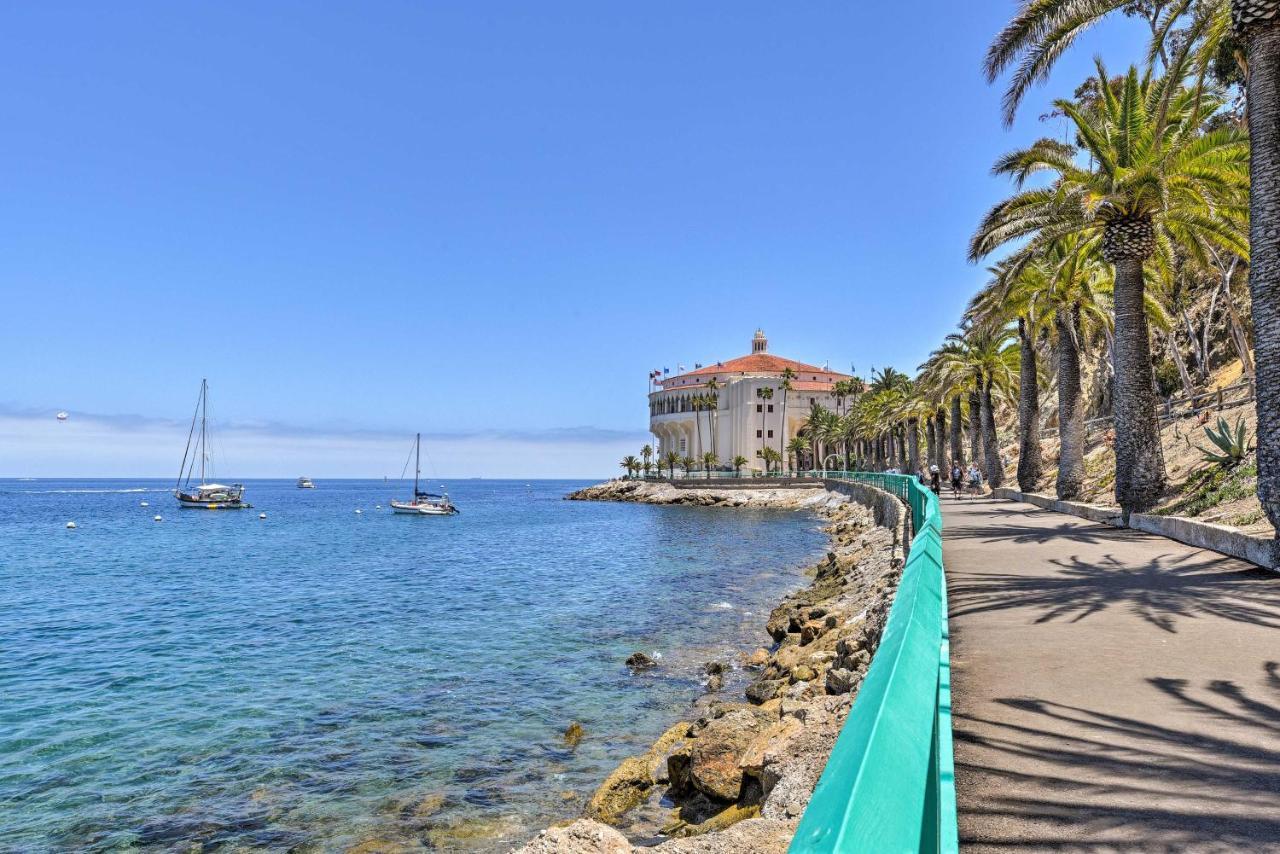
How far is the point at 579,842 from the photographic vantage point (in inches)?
235

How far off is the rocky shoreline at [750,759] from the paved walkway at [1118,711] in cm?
137

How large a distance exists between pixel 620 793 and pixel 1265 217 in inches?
453

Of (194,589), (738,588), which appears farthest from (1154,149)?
(194,589)

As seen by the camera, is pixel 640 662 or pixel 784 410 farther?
pixel 784 410

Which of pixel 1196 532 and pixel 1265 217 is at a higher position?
pixel 1265 217

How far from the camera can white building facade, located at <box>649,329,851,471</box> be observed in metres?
109

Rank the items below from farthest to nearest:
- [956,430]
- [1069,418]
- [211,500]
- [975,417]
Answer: [211,500]
[956,430]
[975,417]
[1069,418]

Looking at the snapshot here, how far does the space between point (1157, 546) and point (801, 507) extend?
63.8m

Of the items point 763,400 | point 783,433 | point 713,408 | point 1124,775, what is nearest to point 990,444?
point 1124,775

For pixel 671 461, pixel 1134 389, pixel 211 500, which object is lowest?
pixel 211 500

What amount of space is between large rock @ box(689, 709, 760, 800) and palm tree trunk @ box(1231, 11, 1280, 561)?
25.7ft

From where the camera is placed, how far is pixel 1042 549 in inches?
532

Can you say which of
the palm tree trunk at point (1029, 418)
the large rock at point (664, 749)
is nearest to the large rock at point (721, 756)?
the large rock at point (664, 749)

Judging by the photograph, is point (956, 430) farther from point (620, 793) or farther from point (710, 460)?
point (710, 460)
